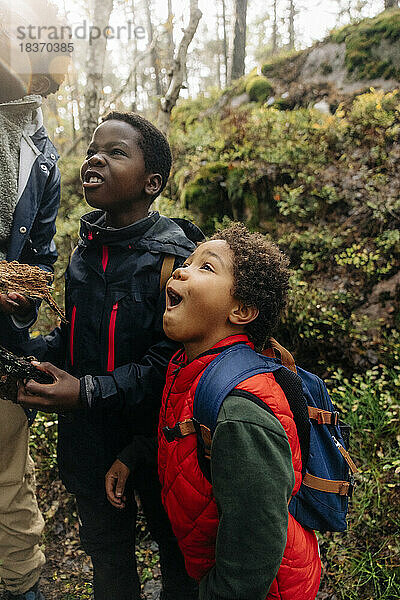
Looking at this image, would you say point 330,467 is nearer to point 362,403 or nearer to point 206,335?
point 206,335

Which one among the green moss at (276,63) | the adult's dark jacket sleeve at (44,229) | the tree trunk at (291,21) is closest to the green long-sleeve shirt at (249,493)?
the adult's dark jacket sleeve at (44,229)

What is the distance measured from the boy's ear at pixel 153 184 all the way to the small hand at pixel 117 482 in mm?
1280

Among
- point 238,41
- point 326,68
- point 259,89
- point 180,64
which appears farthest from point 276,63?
point 180,64

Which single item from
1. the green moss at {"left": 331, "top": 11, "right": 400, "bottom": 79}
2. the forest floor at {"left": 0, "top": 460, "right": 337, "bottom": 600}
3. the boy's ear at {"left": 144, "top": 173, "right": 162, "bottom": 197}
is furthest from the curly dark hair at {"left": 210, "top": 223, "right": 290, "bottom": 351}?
the green moss at {"left": 331, "top": 11, "right": 400, "bottom": 79}

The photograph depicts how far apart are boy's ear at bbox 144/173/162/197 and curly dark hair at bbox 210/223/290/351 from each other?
1.68 ft

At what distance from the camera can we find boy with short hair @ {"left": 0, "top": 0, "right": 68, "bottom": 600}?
75.6 inches

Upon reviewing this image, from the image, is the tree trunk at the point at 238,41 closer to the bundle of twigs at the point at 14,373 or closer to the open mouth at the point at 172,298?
the open mouth at the point at 172,298

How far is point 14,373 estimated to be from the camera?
1.70 meters

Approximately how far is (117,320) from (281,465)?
3.24 ft

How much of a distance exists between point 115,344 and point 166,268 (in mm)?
419

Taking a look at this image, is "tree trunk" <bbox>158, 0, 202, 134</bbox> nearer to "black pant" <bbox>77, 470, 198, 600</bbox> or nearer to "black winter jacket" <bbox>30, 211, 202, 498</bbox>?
"black winter jacket" <bbox>30, 211, 202, 498</bbox>

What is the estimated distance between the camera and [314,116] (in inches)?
276

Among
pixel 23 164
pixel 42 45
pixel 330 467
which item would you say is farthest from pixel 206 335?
pixel 42 45

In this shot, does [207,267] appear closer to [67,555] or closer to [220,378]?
[220,378]
